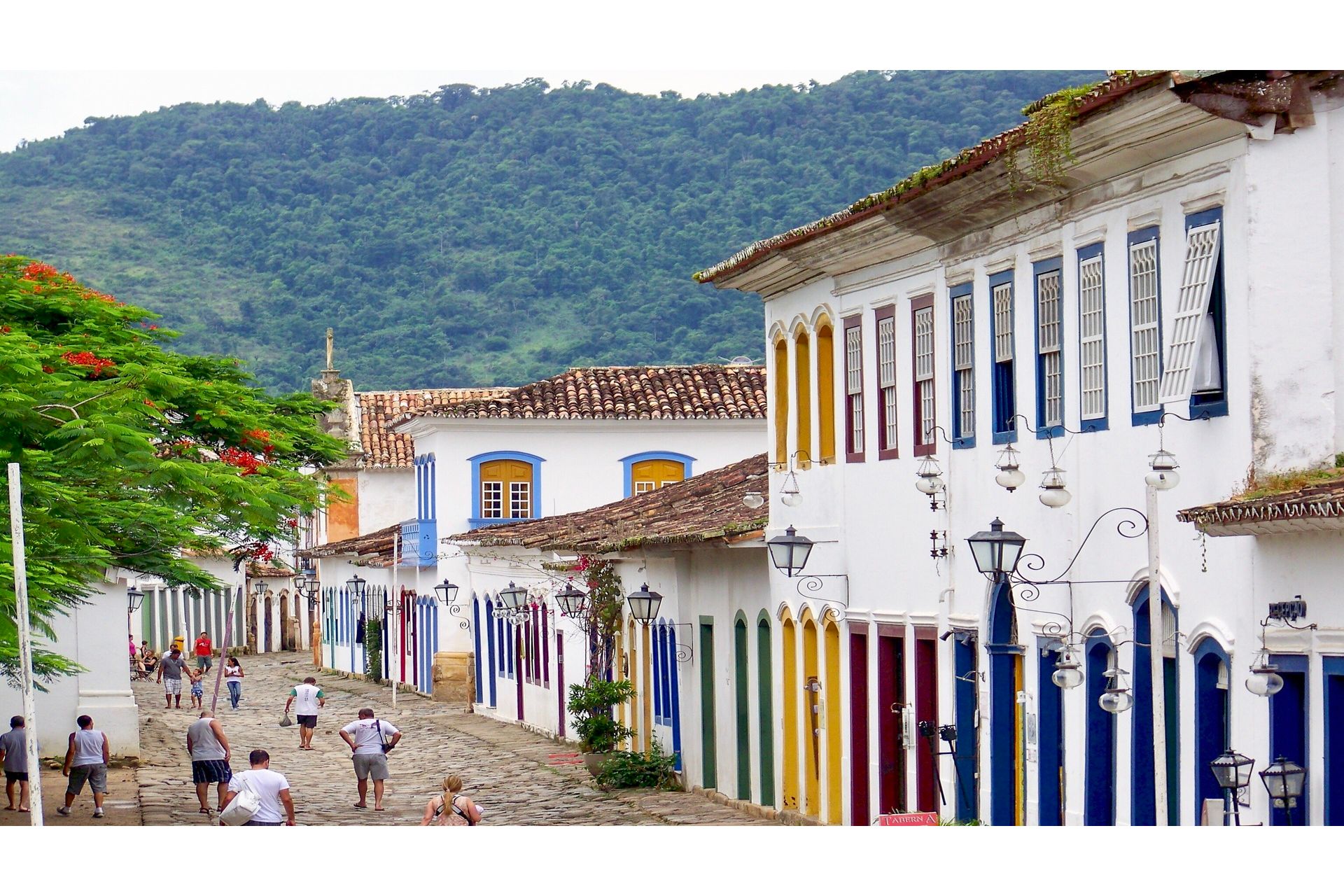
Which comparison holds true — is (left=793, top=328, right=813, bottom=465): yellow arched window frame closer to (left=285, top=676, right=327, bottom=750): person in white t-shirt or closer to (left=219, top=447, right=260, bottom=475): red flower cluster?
(left=219, top=447, right=260, bottom=475): red flower cluster

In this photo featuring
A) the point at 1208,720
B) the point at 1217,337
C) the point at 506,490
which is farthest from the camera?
the point at 506,490

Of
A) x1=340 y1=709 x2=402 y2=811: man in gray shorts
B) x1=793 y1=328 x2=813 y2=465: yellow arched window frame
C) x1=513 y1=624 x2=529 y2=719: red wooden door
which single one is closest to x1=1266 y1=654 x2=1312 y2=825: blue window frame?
x1=793 y1=328 x2=813 y2=465: yellow arched window frame

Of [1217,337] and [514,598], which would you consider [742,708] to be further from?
[1217,337]

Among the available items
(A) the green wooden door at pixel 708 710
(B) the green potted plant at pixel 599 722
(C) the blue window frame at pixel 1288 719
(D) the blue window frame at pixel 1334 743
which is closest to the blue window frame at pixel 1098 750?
(C) the blue window frame at pixel 1288 719

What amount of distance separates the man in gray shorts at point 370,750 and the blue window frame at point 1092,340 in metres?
11.5

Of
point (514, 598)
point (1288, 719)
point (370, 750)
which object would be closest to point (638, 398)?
point (514, 598)

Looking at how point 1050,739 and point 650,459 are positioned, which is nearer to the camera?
point 1050,739

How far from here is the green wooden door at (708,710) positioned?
25.5 meters

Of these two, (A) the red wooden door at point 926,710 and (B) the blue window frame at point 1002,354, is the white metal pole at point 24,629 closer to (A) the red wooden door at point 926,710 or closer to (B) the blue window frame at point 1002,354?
(B) the blue window frame at point 1002,354

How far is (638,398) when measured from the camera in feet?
145

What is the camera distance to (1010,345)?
16.4 metres

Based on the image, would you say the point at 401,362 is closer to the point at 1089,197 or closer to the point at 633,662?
the point at 633,662

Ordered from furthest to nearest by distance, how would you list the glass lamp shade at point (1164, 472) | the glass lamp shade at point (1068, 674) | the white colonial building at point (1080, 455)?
Answer: the glass lamp shade at point (1068, 674)
the glass lamp shade at point (1164, 472)
the white colonial building at point (1080, 455)

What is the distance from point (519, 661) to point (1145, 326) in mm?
25451
